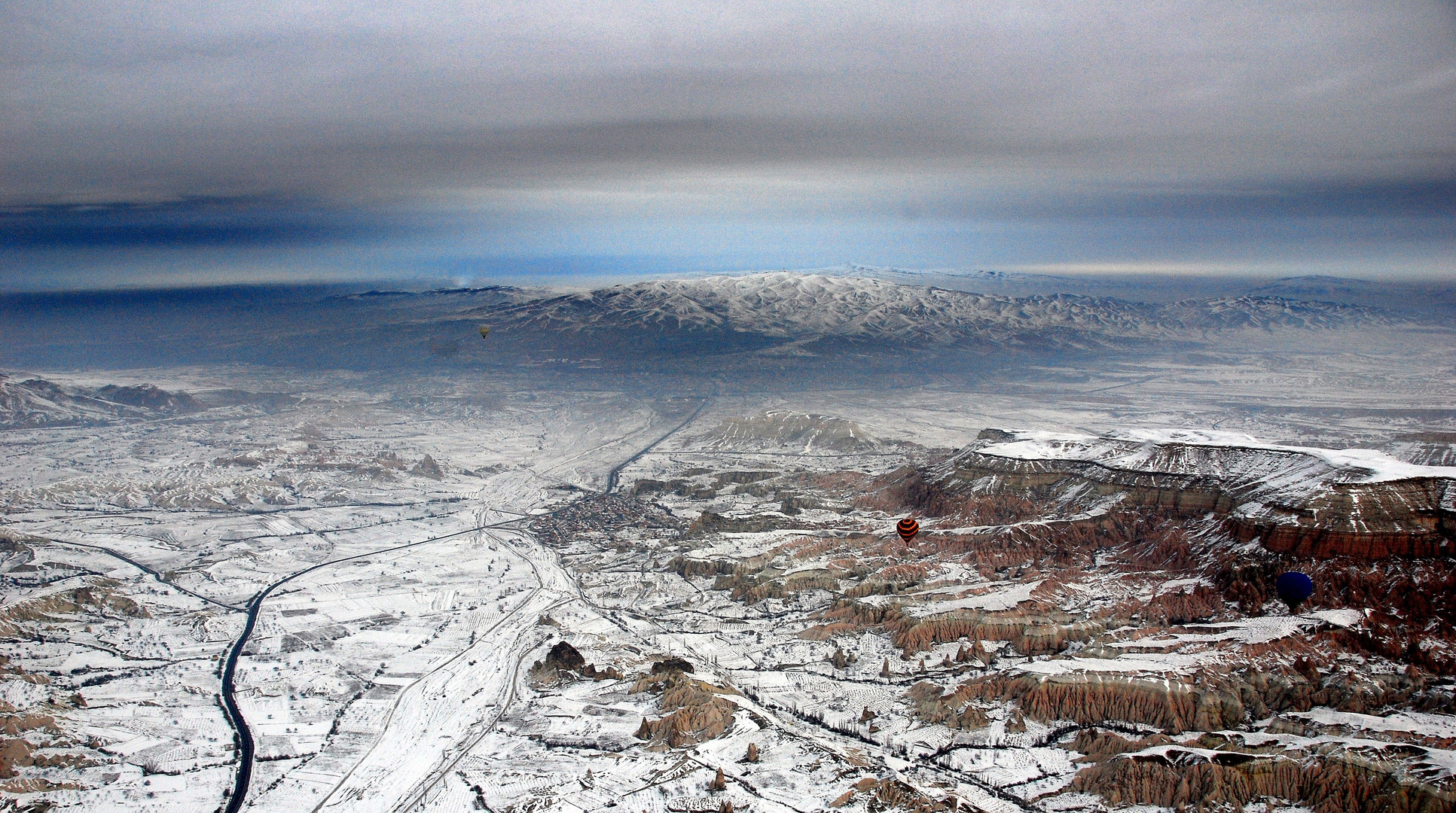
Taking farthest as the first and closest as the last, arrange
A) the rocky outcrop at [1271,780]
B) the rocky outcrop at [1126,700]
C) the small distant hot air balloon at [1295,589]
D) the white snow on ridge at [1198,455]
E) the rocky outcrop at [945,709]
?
the white snow on ridge at [1198,455] → the small distant hot air balloon at [1295,589] → the rocky outcrop at [945,709] → the rocky outcrop at [1126,700] → the rocky outcrop at [1271,780]

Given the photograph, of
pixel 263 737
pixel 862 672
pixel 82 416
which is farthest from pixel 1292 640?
pixel 82 416

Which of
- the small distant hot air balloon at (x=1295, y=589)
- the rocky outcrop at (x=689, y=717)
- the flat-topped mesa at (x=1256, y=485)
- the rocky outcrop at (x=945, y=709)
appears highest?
the flat-topped mesa at (x=1256, y=485)

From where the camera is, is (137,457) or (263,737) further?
(137,457)

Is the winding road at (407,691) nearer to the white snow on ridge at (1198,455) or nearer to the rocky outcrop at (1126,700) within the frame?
the rocky outcrop at (1126,700)

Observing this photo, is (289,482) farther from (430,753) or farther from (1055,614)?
(1055,614)

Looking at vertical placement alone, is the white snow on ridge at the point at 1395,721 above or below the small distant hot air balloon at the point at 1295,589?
below

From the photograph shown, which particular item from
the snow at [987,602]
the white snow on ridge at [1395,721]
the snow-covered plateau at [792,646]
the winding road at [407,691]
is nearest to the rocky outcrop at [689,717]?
the snow-covered plateau at [792,646]

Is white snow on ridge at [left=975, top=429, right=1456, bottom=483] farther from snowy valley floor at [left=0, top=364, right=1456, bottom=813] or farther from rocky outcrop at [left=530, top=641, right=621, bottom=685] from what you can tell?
rocky outcrop at [left=530, top=641, right=621, bottom=685]
